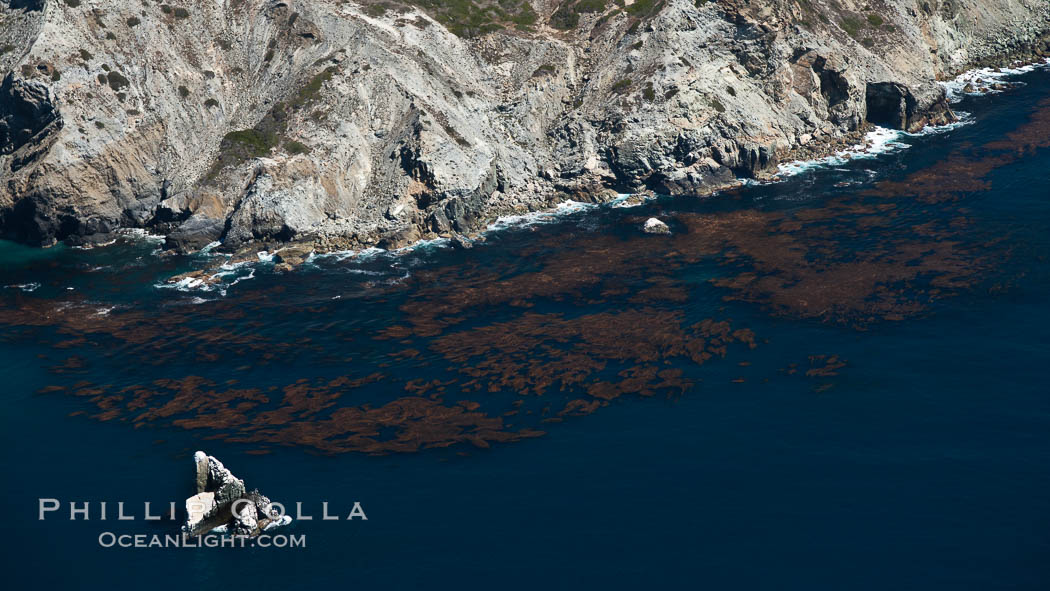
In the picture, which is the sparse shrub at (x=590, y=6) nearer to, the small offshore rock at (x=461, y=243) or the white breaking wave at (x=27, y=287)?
the small offshore rock at (x=461, y=243)

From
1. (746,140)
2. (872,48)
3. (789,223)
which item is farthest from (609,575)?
(872,48)

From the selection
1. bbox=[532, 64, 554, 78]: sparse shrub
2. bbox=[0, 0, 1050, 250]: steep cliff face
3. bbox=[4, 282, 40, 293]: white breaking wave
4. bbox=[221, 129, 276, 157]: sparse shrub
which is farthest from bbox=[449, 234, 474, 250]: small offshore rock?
bbox=[4, 282, 40, 293]: white breaking wave

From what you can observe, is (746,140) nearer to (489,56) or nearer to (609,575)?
(489,56)

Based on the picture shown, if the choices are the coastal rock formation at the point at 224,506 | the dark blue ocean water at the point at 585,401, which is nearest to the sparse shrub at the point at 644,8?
the dark blue ocean water at the point at 585,401

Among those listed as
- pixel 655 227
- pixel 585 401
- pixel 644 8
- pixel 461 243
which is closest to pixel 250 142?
pixel 461 243

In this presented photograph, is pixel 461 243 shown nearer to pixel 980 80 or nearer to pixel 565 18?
pixel 565 18
